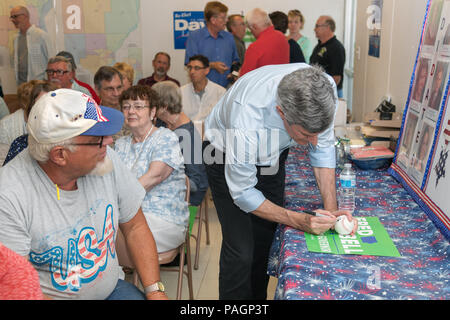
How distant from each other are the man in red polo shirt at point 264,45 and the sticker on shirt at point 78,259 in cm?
318

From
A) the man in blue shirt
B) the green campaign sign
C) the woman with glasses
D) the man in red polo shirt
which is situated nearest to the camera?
the green campaign sign

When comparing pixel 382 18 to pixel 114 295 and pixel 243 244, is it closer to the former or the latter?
pixel 243 244

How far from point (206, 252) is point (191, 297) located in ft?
2.63

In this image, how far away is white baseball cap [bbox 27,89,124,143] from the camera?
1422mm

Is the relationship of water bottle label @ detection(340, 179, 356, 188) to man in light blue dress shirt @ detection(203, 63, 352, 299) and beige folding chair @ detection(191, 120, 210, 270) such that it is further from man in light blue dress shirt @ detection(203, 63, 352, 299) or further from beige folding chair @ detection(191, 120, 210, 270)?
beige folding chair @ detection(191, 120, 210, 270)

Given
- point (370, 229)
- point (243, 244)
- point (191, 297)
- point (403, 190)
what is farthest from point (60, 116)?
point (191, 297)

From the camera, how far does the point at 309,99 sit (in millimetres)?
1570

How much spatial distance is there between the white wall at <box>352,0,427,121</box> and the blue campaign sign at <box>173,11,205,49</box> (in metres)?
2.58

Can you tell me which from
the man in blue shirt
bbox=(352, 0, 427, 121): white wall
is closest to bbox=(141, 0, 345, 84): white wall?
the man in blue shirt

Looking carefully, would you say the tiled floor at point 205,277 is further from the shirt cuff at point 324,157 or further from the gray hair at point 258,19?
the gray hair at point 258,19

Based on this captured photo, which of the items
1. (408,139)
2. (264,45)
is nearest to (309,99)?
(408,139)

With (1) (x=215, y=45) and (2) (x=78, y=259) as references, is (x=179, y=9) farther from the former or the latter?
(2) (x=78, y=259)

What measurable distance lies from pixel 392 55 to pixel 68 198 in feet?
9.60

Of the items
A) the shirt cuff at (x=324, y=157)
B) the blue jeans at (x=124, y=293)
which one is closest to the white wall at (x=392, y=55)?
the shirt cuff at (x=324, y=157)
